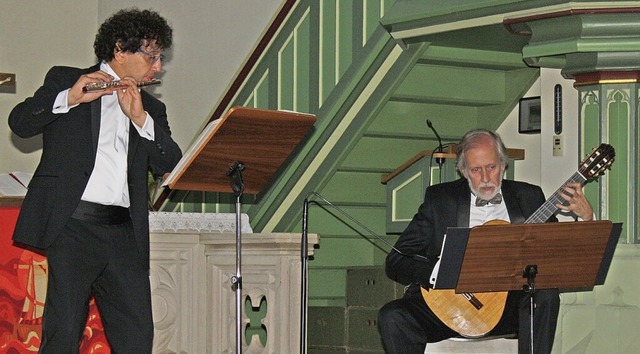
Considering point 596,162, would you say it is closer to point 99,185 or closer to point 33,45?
point 99,185

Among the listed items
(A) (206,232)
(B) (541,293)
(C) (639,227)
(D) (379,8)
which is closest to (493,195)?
(B) (541,293)

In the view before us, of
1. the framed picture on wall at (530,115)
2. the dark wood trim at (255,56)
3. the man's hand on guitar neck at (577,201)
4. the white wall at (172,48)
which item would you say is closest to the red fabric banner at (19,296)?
the dark wood trim at (255,56)

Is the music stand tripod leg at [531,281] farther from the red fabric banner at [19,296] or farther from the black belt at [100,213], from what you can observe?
the red fabric banner at [19,296]

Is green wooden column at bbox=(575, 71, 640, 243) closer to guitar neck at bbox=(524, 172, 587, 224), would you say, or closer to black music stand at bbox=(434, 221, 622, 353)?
guitar neck at bbox=(524, 172, 587, 224)

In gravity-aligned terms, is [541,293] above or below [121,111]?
below

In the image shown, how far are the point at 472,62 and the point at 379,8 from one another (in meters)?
0.92

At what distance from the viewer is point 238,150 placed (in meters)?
5.33

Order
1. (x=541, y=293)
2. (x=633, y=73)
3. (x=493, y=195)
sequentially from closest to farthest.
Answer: (x=541, y=293), (x=493, y=195), (x=633, y=73)

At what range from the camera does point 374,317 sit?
9.16 m

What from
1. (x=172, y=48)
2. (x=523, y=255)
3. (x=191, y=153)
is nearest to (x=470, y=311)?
(x=523, y=255)

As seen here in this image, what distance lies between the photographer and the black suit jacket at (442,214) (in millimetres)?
6531

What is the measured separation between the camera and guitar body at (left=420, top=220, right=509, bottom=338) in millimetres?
6289

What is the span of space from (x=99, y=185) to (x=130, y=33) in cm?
69

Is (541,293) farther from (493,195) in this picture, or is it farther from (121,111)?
(121,111)
